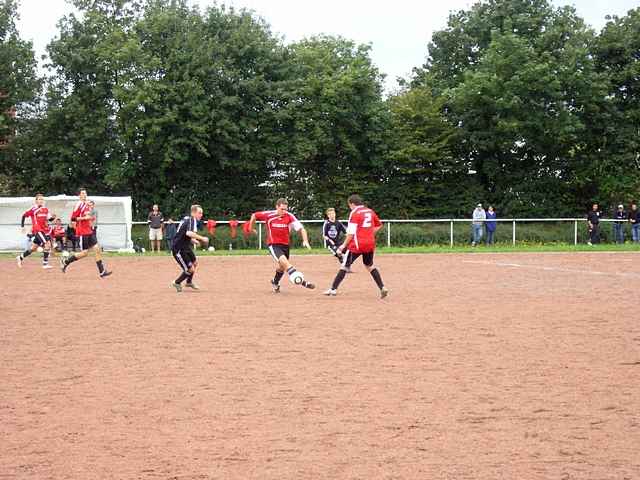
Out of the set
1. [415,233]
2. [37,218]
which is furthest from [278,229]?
[415,233]

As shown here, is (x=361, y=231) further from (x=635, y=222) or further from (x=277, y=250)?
(x=635, y=222)

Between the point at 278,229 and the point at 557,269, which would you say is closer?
the point at 278,229

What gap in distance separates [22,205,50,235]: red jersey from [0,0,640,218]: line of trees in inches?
658

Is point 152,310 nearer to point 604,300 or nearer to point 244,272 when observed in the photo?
point 604,300

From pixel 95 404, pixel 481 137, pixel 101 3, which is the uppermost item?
pixel 101 3

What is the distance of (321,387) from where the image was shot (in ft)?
27.7

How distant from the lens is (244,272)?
24703mm

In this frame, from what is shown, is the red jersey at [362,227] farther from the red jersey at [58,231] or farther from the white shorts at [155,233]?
the white shorts at [155,233]

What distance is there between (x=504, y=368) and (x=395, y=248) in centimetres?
2891

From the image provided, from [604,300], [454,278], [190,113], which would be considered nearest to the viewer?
[604,300]

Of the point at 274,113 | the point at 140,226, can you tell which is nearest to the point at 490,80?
the point at 274,113

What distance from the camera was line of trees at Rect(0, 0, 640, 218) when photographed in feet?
153

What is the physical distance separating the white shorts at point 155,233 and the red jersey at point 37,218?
9.85 meters

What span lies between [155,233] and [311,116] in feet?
45.4
